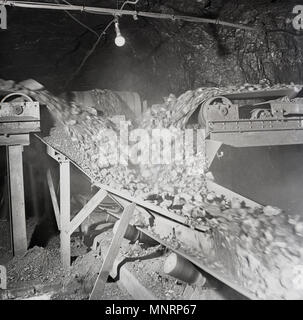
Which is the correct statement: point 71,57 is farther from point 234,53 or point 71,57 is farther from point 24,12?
point 234,53

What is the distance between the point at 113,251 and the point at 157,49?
689 cm

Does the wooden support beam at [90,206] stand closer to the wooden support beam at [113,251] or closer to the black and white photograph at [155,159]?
the black and white photograph at [155,159]

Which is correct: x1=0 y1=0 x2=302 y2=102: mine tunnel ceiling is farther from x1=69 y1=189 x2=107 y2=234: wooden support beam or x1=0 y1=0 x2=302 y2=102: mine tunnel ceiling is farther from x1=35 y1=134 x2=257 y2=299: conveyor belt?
x1=35 y1=134 x2=257 y2=299: conveyor belt

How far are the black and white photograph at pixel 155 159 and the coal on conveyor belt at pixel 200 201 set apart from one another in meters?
0.02

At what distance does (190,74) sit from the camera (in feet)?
28.0

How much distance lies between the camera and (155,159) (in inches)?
249

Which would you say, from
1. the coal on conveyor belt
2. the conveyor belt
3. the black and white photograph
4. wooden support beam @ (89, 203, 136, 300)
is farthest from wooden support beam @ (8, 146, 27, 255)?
wooden support beam @ (89, 203, 136, 300)

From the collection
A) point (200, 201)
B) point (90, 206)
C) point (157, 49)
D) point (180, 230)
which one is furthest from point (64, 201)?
point (157, 49)

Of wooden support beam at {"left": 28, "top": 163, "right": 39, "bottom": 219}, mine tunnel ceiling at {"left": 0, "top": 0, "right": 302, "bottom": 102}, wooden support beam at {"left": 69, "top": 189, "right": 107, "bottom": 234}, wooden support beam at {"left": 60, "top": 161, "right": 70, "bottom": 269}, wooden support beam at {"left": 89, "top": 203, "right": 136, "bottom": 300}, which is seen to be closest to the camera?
wooden support beam at {"left": 89, "top": 203, "right": 136, "bottom": 300}

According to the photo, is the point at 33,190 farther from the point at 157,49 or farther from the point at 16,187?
the point at 157,49

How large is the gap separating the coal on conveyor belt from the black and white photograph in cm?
2

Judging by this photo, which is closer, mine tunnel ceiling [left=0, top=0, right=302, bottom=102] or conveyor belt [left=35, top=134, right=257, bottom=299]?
conveyor belt [left=35, top=134, right=257, bottom=299]

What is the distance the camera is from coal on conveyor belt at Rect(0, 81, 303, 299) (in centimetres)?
280

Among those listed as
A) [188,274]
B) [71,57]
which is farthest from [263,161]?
[71,57]
